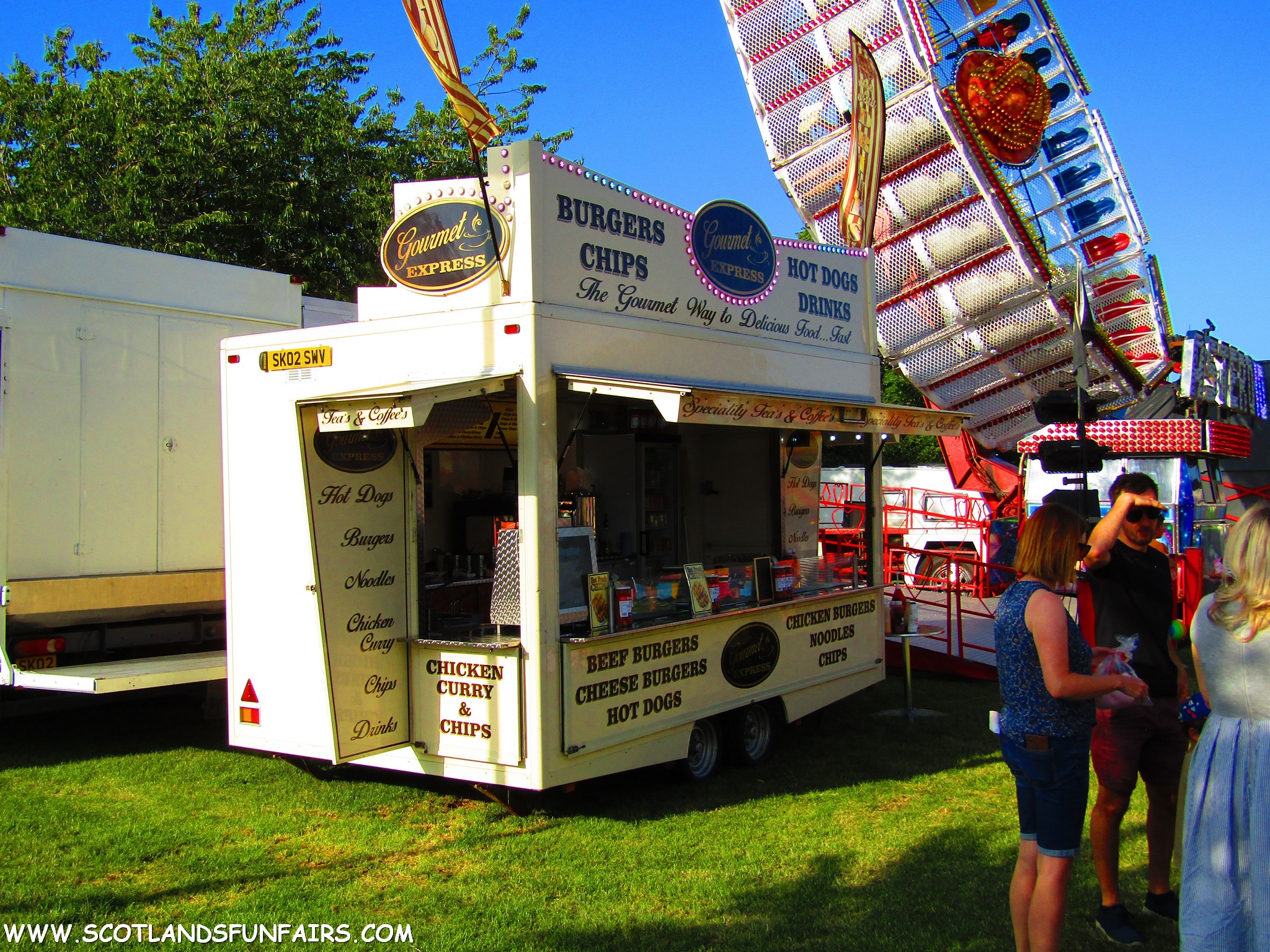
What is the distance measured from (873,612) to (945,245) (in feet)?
22.2

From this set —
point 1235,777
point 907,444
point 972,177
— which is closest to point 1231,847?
point 1235,777

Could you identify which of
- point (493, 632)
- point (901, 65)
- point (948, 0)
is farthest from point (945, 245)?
point (493, 632)

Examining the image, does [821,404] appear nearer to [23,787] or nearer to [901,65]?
[23,787]

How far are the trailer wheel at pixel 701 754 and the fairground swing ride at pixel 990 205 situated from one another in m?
7.97

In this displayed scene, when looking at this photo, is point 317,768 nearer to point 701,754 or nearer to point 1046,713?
point 701,754

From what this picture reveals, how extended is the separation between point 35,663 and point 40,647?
101mm

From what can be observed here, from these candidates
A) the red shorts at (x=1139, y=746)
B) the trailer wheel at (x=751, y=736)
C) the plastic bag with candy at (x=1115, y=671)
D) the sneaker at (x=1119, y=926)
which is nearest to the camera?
the plastic bag with candy at (x=1115, y=671)

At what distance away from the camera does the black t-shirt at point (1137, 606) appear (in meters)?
4.42

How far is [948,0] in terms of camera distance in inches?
538

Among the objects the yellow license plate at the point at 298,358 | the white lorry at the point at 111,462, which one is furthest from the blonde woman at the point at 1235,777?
the white lorry at the point at 111,462

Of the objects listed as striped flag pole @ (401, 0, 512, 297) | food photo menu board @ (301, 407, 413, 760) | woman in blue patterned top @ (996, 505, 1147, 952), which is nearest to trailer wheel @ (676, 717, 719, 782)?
food photo menu board @ (301, 407, 413, 760)

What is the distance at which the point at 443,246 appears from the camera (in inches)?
237

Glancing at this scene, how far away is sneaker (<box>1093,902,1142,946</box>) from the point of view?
4195mm

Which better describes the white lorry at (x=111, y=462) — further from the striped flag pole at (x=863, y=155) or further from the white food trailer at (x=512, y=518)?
the striped flag pole at (x=863, y=155)
